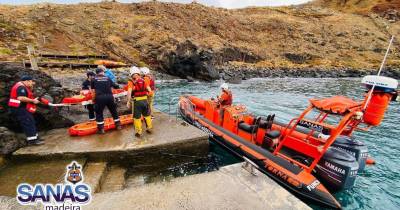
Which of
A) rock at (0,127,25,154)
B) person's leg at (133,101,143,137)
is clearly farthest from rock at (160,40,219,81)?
rock at (0,127,25,154)

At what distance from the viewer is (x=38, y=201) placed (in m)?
3.60

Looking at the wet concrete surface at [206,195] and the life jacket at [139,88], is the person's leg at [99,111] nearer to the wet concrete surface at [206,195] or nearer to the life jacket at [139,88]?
the life jacket at [139,88]

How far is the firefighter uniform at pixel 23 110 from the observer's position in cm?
561

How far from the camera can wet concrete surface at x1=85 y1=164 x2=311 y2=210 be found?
3666mm

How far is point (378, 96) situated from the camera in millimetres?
5219

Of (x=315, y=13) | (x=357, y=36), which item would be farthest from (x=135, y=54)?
(x=315, y=13)

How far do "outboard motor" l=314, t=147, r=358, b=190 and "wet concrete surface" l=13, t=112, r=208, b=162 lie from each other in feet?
9.92

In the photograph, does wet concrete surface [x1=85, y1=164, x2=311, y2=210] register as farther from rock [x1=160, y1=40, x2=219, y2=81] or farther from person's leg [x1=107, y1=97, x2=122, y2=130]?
rock [x1=160, y1=40, x2=219, y2=81]

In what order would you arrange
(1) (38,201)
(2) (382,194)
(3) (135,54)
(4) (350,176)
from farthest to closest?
(3) (135,54)
(2) (382,194)
(4) (350,176)
(1) (38,201)

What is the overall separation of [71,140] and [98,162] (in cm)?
123

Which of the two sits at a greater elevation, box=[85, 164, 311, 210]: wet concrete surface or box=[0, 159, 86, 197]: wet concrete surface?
box=[85, 164, 311, 210]: wet concrete surface

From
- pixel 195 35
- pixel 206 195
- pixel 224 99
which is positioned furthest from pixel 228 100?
pixel 195 35

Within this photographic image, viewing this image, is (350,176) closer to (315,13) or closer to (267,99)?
(267,99)

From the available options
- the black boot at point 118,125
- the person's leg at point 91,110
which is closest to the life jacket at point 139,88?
the black boot at point 118,125
